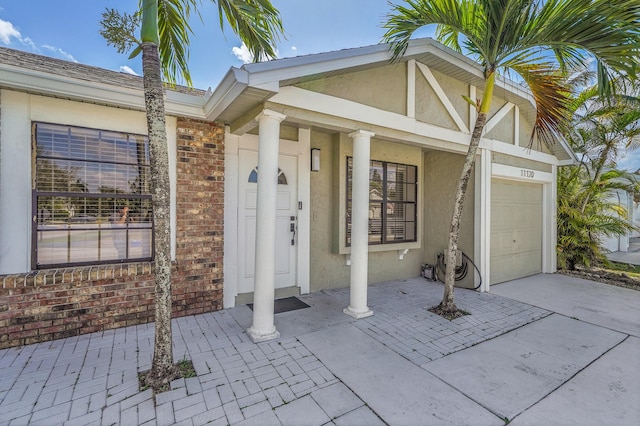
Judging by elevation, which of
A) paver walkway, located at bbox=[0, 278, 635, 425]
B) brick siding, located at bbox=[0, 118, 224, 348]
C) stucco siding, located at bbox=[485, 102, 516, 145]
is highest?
stucco siding, located at bbox=[485, 102, 516, 145]

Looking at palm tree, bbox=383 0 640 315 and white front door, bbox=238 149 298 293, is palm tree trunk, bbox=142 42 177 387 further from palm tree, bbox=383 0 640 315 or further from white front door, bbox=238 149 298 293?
palm tree, bbox=383 0 640 315

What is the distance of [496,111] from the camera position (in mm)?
6586

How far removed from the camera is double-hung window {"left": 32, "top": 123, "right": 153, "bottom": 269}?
384 centimetres

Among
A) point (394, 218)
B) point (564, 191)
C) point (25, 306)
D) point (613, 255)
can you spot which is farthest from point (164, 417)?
point (613, 255)

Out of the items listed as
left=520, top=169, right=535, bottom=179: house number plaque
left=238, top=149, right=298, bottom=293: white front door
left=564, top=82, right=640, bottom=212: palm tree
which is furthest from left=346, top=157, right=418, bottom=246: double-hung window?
left=564, top=82, right=640, bottom=212: palm tree

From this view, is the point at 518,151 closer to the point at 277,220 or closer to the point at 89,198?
the point at 277,220

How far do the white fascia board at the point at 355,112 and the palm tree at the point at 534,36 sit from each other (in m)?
0.81

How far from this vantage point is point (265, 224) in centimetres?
386

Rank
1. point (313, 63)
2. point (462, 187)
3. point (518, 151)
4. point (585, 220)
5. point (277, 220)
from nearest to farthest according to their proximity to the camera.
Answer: point (313, 63)
point (462, 187)
point (277, 220)
point (518, 151)
point (585, 220)

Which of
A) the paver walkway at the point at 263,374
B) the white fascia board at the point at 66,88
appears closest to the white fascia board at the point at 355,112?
the white fascia board at the point at 66,88

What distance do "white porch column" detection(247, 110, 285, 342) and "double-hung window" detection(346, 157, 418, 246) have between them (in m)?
2.41

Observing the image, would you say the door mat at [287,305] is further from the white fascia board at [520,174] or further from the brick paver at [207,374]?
the white fascia board at [520,174]

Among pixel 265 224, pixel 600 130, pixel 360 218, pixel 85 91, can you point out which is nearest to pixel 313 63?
pixel 265 224

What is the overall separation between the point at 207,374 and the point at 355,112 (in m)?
3.74
